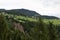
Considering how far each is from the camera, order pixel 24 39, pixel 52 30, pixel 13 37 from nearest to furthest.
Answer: pixel 13 37 → pixel 24 39 → pixel 52 30

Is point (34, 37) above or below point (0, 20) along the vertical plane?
below

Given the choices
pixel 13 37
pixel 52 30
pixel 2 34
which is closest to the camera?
pixel 2 34

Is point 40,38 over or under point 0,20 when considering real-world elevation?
under

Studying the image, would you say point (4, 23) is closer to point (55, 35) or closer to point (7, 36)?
point (7, 36)

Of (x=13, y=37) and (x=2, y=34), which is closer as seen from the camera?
(x=2, y=34)

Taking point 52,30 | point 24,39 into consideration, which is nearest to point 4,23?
point 24,39

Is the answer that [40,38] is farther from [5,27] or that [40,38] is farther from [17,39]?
[5,27]

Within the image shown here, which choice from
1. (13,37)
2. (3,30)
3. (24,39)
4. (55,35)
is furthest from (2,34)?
(55,35)

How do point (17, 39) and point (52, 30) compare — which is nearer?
point (17, 39)

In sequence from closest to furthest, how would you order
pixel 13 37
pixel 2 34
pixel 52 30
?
pixel 2 34
pixel 13 37
pixel 52 30
